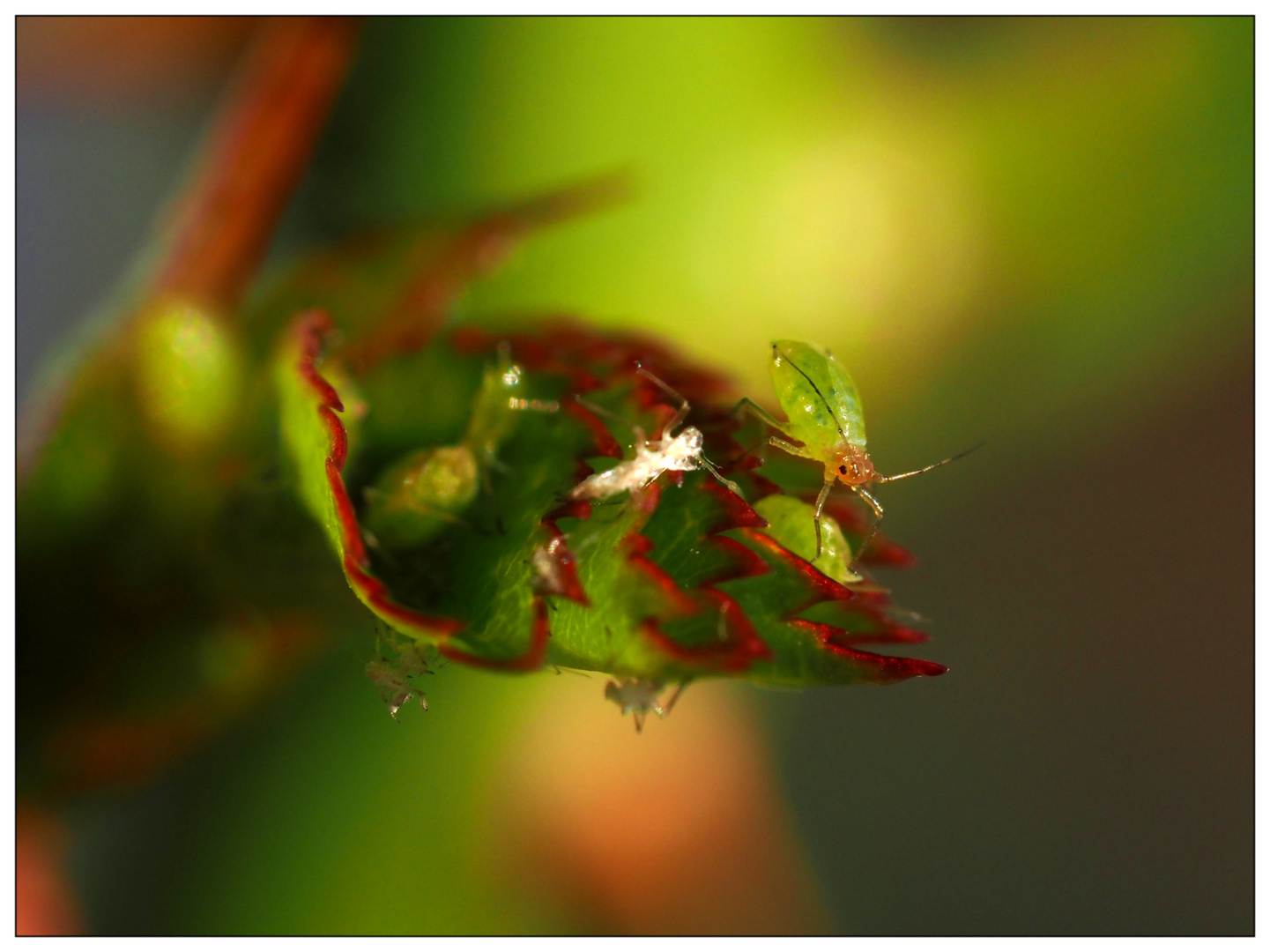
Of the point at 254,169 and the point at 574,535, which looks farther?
the point at 254,169

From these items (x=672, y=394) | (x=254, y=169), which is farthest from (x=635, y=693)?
(x=254, y=169)

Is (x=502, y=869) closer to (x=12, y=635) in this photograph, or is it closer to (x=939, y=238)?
(x=12, y=635)

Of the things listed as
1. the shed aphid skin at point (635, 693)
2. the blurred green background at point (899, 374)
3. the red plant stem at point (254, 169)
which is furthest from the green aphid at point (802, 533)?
the red plant stem at point (254, 169)

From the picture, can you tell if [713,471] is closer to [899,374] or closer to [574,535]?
[574,535]

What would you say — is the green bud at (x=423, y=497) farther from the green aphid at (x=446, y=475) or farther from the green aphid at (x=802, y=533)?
the green aphid at (x=802, y=533)

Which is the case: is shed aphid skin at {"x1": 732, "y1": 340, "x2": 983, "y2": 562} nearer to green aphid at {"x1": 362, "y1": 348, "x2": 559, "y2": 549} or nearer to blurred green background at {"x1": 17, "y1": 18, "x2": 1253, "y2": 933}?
green aphid at {"x1": 362, "y1": 348, "x2": 559, "y2": 549}

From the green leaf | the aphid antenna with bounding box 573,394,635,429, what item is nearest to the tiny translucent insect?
the green leaf

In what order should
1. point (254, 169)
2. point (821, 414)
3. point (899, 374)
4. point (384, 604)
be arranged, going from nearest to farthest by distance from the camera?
point (384, 604)
point (821, 414)
point (254, 169)
point (899, 374)
